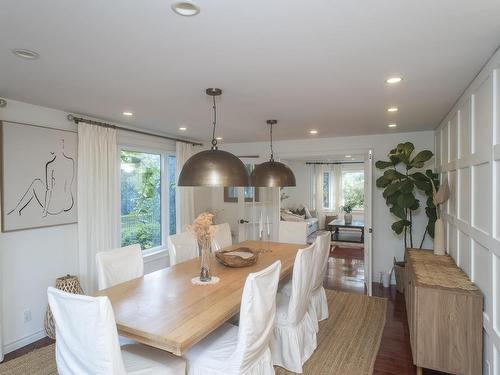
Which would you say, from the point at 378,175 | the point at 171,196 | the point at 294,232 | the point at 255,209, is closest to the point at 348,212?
the point at 378,175

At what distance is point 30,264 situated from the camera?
10.1 ft

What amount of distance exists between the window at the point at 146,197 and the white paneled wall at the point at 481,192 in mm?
3965

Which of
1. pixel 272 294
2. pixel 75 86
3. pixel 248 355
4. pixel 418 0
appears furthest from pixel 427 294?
pixel 75 86

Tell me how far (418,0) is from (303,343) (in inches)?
105

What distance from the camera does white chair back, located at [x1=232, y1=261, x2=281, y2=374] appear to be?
1.79 metres

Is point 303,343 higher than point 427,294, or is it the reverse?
point 427,294

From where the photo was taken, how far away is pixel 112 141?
3836mm

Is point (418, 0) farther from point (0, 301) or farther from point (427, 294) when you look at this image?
point (0, 301)

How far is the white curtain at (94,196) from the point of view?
3.47 meters

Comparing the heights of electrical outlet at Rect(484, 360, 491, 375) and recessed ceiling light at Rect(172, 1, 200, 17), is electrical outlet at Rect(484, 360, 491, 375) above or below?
below

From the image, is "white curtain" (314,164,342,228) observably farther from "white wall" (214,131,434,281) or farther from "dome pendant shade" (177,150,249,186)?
"dome pendant shade" (177,150,249,186)

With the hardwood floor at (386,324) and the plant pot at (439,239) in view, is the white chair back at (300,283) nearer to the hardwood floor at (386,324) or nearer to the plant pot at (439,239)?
the hardwood floor at (386,324)

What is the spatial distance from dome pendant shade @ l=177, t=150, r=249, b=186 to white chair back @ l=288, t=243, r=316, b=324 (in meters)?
0.81

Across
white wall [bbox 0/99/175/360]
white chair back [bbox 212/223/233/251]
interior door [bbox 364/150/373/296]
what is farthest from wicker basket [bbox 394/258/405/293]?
white wall [bbox 0/99/175/360]
